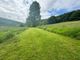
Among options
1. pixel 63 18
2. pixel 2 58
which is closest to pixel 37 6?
pixel 63 18

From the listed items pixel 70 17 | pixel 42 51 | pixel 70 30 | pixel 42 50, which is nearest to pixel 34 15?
pixel 70 17

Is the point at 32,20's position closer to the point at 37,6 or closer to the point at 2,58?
the point at 37,6

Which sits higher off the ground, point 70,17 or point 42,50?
point 70,17

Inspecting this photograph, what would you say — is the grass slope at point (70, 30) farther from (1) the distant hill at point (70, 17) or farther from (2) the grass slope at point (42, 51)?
(1) the distant hill at point (70, 17)

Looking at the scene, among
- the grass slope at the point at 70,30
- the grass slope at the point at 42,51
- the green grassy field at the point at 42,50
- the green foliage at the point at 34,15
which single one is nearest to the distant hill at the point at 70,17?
the green foliage at the point at 34,15

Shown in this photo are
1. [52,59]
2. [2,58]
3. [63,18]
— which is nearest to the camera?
[52,59]

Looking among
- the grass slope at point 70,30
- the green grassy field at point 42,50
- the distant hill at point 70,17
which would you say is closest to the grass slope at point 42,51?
the green grassy field at point 42,50

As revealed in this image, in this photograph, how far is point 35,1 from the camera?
124500mm

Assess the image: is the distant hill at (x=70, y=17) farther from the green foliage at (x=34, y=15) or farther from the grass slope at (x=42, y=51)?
the grass slope at (x=42, y=51)

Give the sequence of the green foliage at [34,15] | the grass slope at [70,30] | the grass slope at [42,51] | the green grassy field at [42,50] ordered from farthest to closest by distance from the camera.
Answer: the green foliage at [34,15] < the grass slope at [70,30] < the green grassy field at [42,50] < the grass slope at [42,51]

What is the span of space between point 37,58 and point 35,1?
363ft

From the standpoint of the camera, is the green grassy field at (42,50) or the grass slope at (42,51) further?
the green grassy field at (42,50)

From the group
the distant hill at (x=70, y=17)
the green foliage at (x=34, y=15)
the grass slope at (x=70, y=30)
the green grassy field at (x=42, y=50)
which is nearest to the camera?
the green grassy field at (x=42, y=50)

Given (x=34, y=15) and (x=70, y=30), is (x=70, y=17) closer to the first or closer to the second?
(x=34, y=15)
